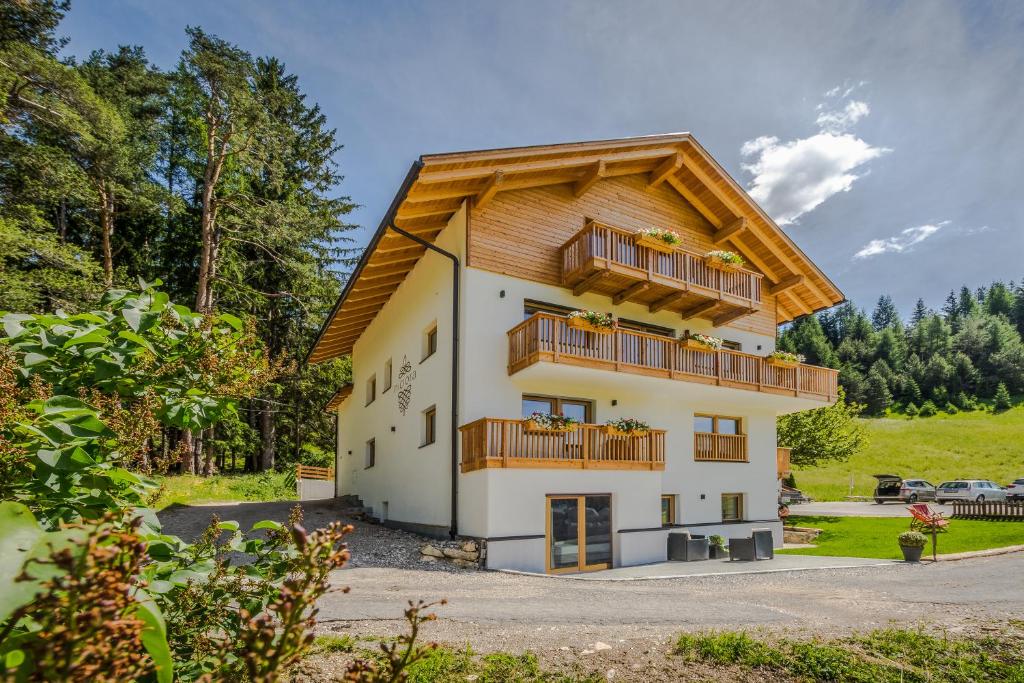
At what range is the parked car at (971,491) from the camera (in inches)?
1405

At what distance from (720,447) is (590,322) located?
7.22 metres

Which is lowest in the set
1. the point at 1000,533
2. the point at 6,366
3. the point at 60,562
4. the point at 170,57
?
the point at 1000,533

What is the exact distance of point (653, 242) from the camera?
49.7 ft

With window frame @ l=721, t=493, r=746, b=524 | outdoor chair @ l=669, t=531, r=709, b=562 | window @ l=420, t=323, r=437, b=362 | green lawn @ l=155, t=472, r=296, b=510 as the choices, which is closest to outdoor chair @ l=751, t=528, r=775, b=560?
outdoor chair @ l=669, t=531, r=709, b=562

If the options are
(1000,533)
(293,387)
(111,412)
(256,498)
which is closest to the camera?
(111,412)

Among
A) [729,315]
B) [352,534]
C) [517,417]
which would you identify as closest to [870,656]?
[352,534]

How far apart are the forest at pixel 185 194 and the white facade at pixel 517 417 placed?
4.10 m

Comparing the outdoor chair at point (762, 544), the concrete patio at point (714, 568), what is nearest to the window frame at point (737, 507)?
the concrete patio at point (714, 568)

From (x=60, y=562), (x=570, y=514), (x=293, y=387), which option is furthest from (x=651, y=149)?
(x=293, y=387)

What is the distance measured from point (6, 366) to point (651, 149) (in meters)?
16.1

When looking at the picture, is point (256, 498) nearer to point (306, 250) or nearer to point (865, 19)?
point (306, 250)

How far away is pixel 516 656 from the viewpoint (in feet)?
16.8

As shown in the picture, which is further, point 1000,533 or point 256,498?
point 256,498

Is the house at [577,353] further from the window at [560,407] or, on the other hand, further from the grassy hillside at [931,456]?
the grassy hillside at [931,456]
